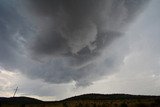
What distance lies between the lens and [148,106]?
255 ft

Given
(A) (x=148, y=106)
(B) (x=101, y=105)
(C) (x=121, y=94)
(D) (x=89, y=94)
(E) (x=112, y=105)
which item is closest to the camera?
(A) (x=148, y=106)

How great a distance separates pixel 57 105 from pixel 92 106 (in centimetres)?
1943

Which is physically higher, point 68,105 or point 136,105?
point 68,105

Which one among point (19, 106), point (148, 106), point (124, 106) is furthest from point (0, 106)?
point (148, 106)

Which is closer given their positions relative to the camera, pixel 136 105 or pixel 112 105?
pixel 136 105

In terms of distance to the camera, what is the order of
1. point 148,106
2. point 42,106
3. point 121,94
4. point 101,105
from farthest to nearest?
point 121,94, point 42,106, point 101,105, point 148,106

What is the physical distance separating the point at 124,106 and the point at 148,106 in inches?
395

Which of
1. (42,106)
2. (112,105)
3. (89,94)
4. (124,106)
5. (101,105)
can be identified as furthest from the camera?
(89,94)

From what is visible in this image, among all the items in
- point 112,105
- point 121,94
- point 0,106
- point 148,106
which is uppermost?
point 121,94

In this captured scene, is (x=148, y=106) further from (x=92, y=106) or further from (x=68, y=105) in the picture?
(x=68, y=105)

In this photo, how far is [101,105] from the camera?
99750 mm

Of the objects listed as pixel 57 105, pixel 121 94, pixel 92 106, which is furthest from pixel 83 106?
pixel 121 94

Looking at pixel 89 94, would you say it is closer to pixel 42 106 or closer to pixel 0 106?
pixel 42 106

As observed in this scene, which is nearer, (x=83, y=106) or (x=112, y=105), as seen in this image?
(x=112, y=105)
